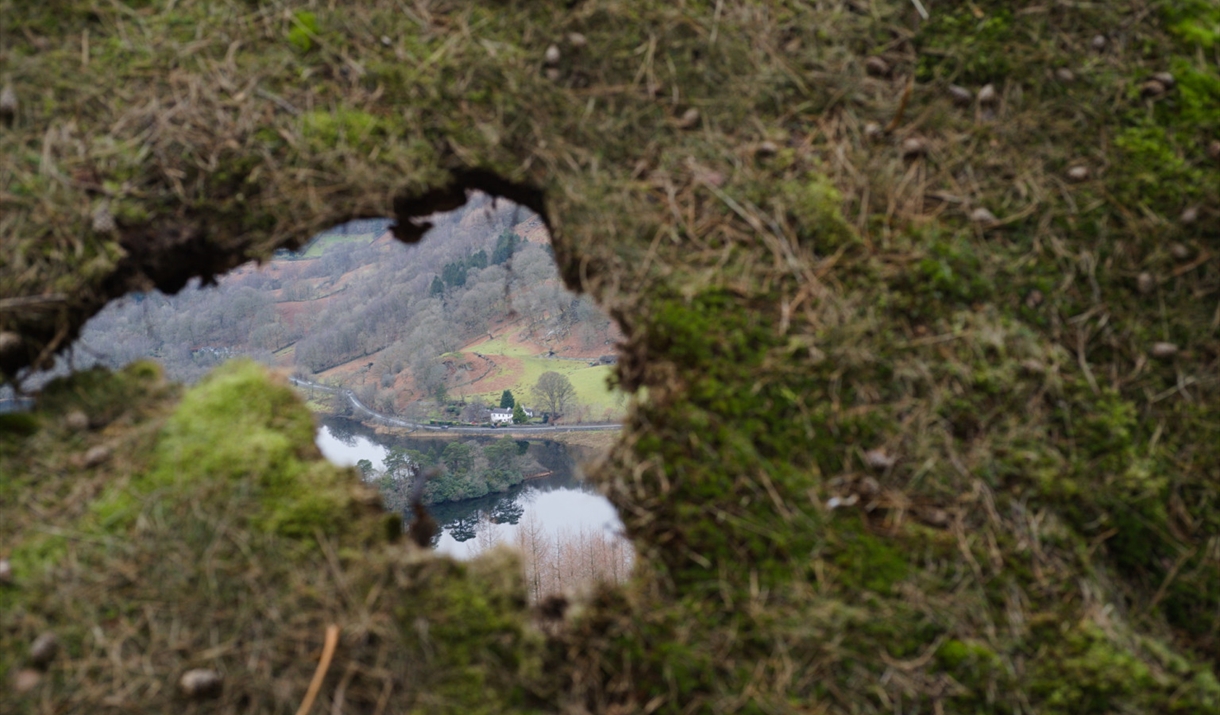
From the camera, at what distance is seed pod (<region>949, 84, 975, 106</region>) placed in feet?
11.0

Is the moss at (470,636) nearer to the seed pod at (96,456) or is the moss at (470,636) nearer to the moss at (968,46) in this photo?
the seed pod at (96,456)

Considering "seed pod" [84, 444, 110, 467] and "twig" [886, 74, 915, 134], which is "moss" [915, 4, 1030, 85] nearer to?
"twig" [886, 74, 915, 134]

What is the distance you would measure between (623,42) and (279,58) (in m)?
1.61

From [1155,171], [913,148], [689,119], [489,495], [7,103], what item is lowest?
[489,495]

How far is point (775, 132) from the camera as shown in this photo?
3314 millimetres

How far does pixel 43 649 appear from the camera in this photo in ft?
7.68

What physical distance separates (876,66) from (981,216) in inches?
35.7

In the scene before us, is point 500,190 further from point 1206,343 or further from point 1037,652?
point 1206,343

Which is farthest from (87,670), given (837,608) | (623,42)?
(623,42)

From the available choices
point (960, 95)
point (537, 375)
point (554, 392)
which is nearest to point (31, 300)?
point (960, 95)

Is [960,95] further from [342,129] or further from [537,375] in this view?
[537,375]

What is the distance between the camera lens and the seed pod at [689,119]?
3293 mm

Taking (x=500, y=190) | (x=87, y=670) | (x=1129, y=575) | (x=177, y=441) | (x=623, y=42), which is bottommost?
(x=1129, y=575)

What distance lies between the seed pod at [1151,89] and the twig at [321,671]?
169 inches
